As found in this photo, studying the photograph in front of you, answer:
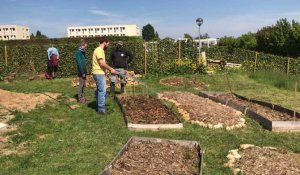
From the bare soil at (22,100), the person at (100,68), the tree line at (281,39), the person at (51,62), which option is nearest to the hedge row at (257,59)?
the person at (51,62)

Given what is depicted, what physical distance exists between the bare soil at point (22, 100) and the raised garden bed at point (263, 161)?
6836mm

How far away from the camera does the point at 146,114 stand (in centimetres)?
1031

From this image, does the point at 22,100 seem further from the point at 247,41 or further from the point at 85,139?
the point at 247,41

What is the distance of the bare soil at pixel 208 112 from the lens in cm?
991

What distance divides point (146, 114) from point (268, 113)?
11.6ft

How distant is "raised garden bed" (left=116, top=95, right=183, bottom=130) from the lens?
9236 millimetres

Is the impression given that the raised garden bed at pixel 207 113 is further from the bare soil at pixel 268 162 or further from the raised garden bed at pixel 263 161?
the bare soil at pixel 268 162

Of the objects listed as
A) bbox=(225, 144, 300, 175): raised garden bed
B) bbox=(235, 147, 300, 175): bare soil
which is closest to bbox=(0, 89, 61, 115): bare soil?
bbox=(225, 144, 300, 175): raised garden bed

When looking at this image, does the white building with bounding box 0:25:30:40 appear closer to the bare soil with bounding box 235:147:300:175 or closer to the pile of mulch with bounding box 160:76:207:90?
the pile of mulch with bounding box 160:76:207:90

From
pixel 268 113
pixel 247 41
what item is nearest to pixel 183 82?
pixel 268 113

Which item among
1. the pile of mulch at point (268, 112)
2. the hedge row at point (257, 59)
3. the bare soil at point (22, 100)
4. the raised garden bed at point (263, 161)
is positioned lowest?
the raised garden bed at point (263, 161)

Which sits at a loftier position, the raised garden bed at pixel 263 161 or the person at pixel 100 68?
the person at pixel 100 68

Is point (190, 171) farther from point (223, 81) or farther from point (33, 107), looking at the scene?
point (223, 81)

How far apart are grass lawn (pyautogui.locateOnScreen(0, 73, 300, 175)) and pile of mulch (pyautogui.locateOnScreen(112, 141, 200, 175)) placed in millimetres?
318
